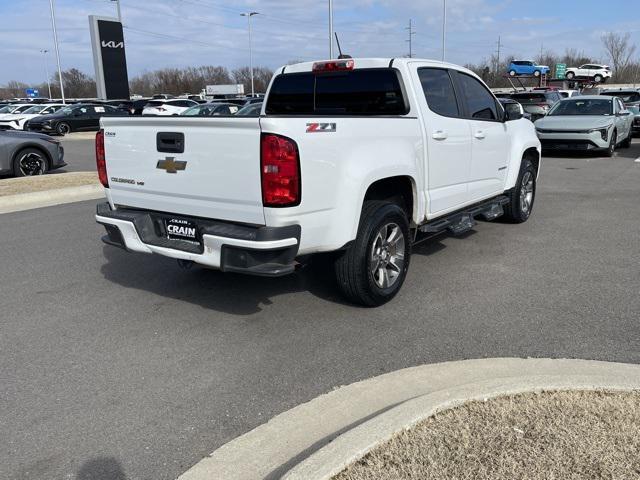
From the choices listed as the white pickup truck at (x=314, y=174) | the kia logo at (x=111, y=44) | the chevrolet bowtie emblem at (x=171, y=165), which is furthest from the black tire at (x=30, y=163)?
the kia logo at (x=111, y=44)

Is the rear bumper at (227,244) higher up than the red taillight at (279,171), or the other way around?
the red taillight at (279,171)

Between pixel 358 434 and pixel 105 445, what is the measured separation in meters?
1.33

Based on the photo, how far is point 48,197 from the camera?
1045 cm

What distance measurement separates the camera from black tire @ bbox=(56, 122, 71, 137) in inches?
1126

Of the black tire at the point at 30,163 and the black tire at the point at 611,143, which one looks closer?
the black tire at the point at 30,163

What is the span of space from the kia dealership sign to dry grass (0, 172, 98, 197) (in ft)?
99.1

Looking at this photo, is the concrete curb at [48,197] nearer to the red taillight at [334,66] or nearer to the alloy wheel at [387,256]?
the red taillight at [334,66]

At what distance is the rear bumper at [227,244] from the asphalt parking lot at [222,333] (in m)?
0.62

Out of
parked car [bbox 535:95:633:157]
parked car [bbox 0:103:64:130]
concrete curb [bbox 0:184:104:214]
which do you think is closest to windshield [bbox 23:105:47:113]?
parked car [bbox 0:103:64:130]

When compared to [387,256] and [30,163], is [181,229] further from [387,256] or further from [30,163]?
[30,163]

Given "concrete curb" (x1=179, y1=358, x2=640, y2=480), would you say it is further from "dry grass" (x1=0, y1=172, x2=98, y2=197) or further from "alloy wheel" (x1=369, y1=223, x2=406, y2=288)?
"dry grass" (x1=0, y1=172, x2=98, y2=197)

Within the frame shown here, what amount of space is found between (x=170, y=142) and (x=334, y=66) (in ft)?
6.38

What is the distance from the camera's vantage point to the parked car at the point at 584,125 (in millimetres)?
15156

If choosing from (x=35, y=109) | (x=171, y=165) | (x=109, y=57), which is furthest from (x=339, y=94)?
Result: (x=109, y=57)
